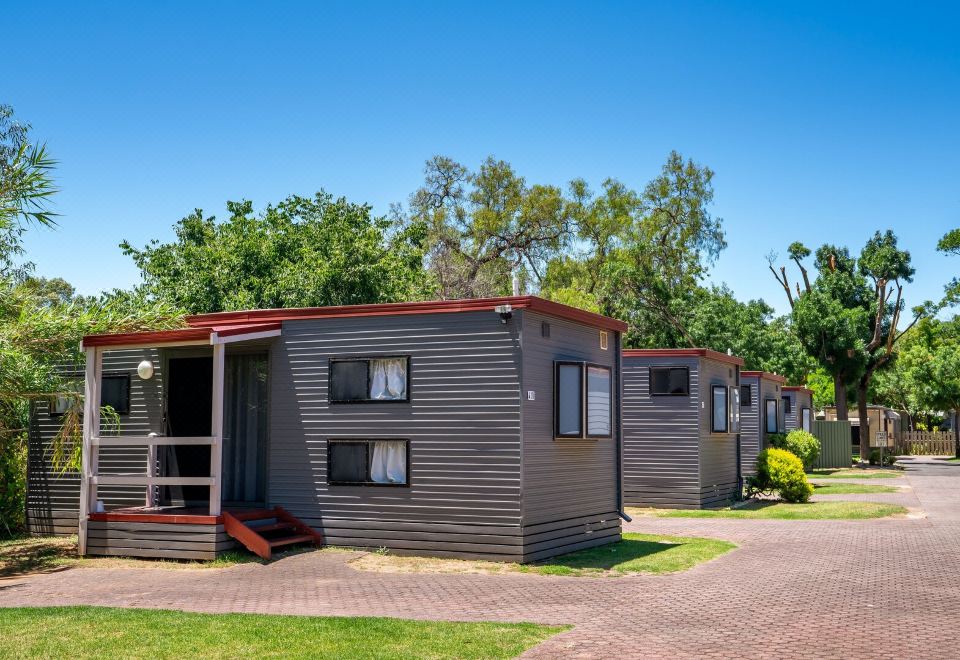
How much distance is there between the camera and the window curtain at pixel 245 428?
581 inches

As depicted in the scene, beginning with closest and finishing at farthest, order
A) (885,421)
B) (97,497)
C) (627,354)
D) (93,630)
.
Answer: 1. (93,630)
2. (97,497)
3. (627,354)
4. (885,421)

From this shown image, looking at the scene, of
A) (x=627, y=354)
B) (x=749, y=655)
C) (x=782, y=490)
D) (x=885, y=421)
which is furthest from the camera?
(x=885, y=421)

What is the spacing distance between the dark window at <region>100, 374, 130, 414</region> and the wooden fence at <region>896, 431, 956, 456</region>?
47118 millimetres

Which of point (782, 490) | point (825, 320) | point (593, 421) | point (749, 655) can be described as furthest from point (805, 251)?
point (749, 655)

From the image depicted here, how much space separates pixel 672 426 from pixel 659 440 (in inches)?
16.7

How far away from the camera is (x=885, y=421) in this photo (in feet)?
165

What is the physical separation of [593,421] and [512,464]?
6.75 feet

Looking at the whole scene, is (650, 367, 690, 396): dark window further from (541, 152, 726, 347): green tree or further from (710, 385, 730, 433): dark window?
(541, 152, 726, 347): green tree

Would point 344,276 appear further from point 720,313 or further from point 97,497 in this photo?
point 720,313

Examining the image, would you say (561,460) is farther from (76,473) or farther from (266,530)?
(76,473)

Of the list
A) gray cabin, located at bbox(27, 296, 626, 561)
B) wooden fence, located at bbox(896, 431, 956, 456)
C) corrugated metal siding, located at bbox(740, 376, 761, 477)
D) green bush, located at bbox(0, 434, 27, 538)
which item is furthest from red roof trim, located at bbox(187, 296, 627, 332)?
wooden fence, located at bbox(896, 431, 956, 456)

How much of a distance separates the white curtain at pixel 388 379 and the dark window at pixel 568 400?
6.85 feet

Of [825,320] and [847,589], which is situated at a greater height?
[825,320]

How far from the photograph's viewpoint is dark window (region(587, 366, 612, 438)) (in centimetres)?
1409
